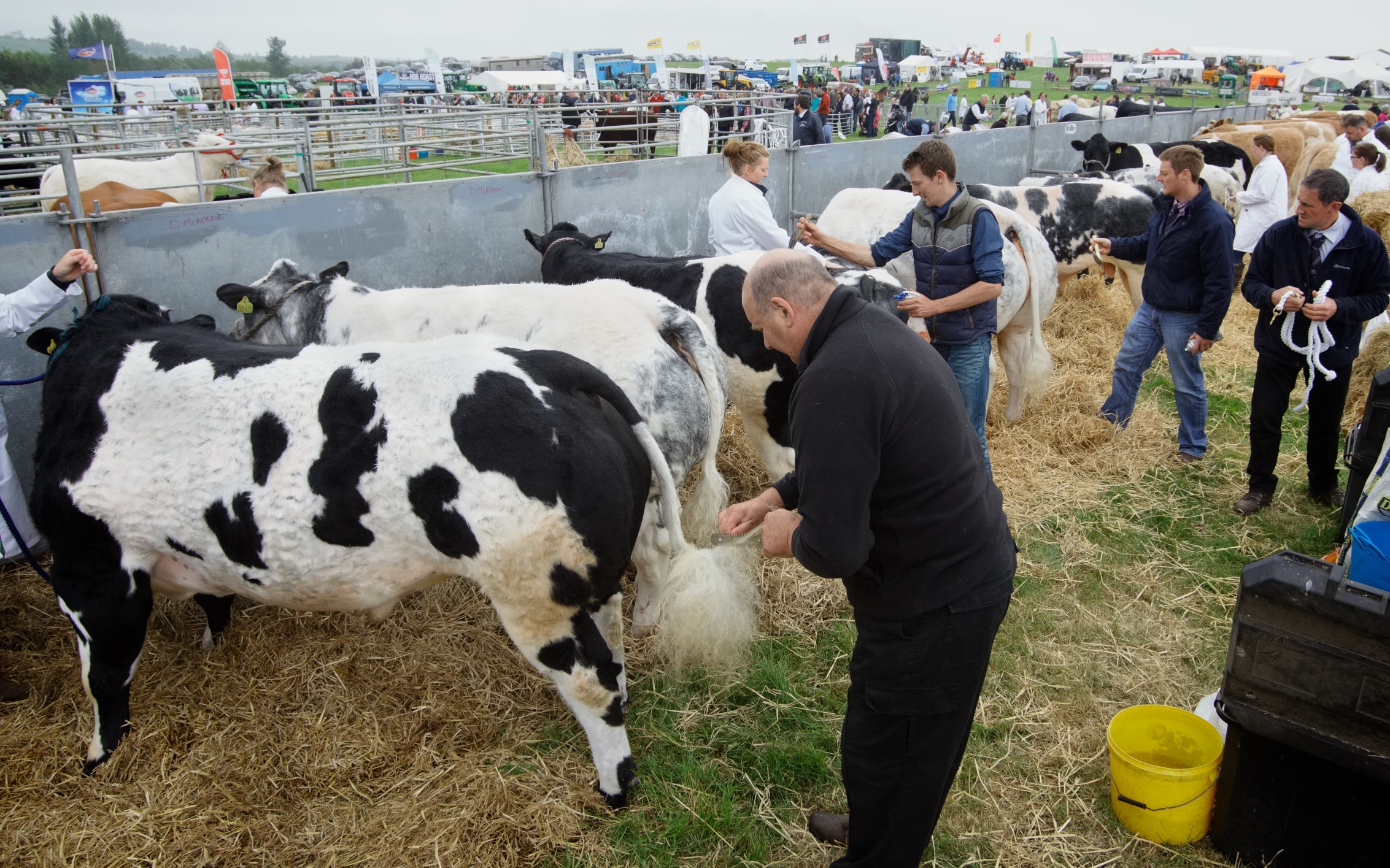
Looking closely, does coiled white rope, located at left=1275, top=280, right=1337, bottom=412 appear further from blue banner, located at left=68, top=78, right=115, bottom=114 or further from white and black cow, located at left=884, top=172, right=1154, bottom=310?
blue banner, located at left=68, top=78, right=115, bottom=114

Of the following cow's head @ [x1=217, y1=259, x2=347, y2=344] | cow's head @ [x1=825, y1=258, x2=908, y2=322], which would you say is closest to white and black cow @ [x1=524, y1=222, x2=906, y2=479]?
cow's head @ [x1=825, y1=258, x2=908, y2=322]

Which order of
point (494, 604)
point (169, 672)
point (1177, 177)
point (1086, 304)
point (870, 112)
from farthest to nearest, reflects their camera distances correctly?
point (870, 112) → point (1086, 304) → point (1177, 177) → point (169, 672) → point (494, 604)

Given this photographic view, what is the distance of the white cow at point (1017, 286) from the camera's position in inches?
245

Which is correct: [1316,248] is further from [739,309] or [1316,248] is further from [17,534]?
[17,534]

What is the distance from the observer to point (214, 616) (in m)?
4.22

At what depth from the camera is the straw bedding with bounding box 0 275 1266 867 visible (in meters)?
3.09

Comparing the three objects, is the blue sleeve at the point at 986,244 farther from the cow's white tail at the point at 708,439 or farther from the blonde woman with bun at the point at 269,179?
the blonde woman with bun at the point at 269,179

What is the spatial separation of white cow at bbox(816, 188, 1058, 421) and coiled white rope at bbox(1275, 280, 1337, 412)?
156cm

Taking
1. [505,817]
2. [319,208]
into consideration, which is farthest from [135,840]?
[319,208]

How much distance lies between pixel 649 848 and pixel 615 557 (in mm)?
1031

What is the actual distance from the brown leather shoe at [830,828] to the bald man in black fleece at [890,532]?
52cm

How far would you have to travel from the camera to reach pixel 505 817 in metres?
3.13

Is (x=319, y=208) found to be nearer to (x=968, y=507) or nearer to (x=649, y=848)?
(x=649, y=848)

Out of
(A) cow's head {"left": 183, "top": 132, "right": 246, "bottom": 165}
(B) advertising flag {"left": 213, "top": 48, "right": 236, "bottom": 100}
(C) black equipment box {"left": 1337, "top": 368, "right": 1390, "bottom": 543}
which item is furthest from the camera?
(B) advertising flag {"left": 213, "top": 48, "right": 236, "bottom": 100}
